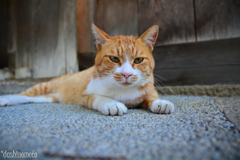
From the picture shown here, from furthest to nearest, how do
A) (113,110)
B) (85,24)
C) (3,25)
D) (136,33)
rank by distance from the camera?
(3,25) < (85,24) < (136,33) < (113,110)

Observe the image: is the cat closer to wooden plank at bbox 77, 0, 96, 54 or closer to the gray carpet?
the gray carpet

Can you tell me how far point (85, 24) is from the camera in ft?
9.73

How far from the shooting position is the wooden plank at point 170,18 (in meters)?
2.56

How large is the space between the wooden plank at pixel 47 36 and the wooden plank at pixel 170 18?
1.43 meters

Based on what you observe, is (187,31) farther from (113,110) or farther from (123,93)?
(113,110)

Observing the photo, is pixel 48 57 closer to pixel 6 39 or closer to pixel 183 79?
pixel 6 39

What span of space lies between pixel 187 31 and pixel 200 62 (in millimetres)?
602

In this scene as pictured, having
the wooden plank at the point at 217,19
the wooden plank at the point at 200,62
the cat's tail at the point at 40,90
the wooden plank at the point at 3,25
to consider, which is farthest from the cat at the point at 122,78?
the wooden plank at the point at 3,25

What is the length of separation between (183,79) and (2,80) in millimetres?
3623

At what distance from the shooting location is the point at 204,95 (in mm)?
2422

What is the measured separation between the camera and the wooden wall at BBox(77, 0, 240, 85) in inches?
93.9

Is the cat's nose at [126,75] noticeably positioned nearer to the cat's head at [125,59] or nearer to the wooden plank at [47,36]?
the cat's head at [125,59]

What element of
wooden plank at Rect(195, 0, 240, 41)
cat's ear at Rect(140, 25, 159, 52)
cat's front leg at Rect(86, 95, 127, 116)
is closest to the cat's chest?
cat's front leg at Rect(86, 95, 127, 116)

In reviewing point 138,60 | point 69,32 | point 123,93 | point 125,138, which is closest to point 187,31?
point 138,60
